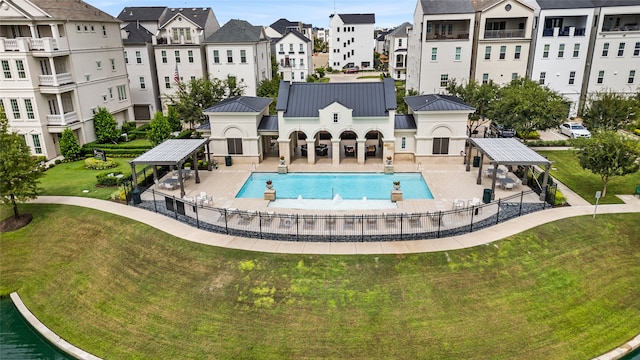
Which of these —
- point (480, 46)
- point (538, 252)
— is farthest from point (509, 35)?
point (538, 252)

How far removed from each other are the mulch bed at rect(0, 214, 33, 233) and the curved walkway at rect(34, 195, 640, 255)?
4.14m

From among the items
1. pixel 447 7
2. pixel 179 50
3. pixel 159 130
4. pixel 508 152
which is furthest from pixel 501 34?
pixel 179 50

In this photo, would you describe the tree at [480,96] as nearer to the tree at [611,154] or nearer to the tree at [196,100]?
the tree at [611,154]

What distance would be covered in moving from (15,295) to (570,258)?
97.5 feet

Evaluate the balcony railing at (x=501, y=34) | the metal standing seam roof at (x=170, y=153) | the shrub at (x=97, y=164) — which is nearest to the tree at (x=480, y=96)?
the balcony railing at (x=501, y=34)

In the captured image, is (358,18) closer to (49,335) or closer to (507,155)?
(507,155)

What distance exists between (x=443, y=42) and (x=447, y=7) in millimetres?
4080

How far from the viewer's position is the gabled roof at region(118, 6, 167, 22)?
206ft

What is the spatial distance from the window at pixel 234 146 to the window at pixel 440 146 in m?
17.5

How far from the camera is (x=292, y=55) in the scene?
86562mm

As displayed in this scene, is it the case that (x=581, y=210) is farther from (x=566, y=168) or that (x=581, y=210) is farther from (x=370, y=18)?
(x=370, y=18)

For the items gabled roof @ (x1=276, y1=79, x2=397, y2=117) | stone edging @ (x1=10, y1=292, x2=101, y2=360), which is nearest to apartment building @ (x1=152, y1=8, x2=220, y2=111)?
gabled roof @ (x1=276, y1=79, x2=397, y2=117)

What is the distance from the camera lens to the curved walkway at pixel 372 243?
23.7 metres

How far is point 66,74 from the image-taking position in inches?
1674
